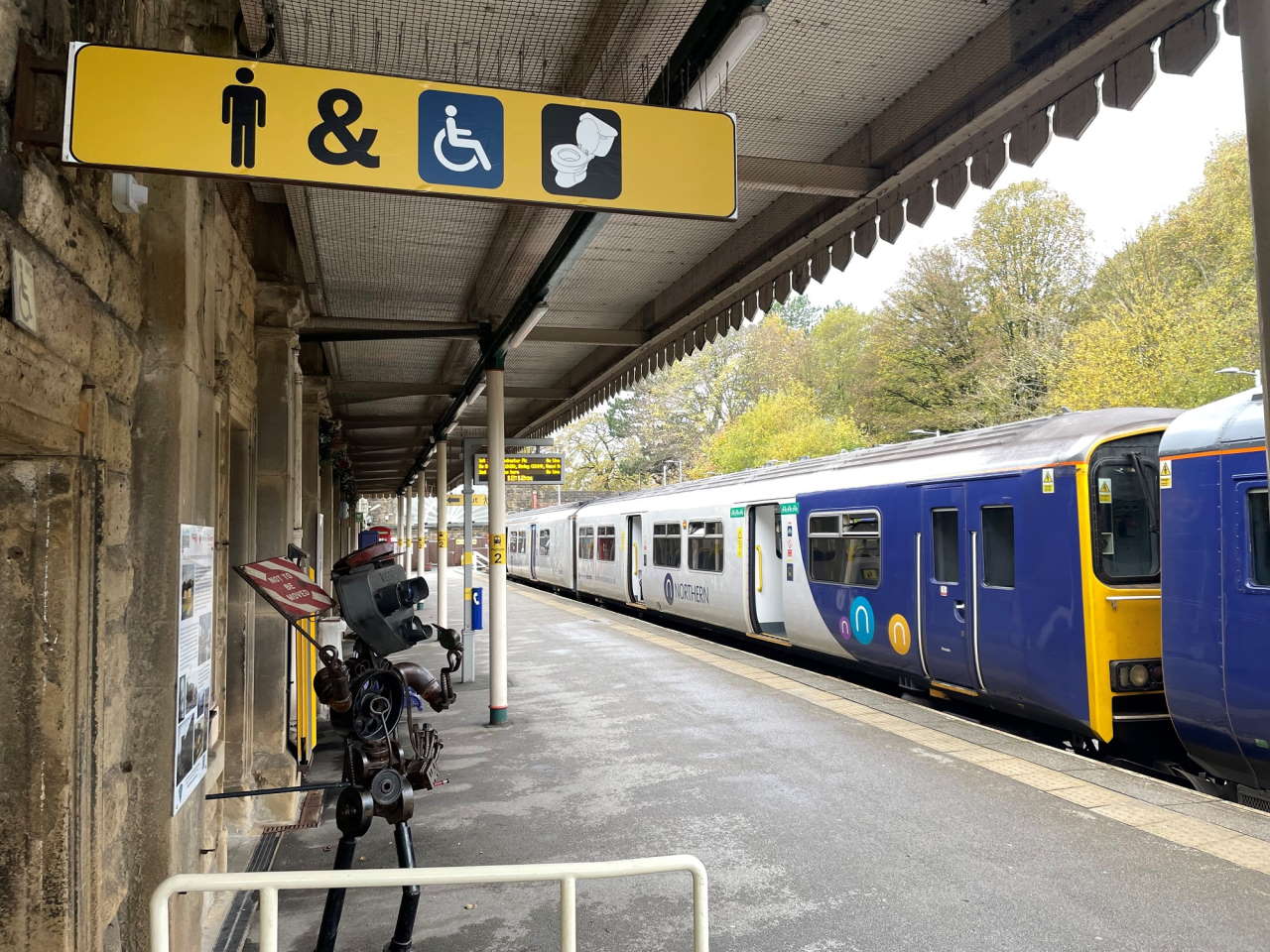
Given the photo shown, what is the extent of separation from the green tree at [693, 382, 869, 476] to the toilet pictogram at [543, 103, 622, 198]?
30.5 metres

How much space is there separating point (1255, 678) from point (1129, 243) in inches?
956

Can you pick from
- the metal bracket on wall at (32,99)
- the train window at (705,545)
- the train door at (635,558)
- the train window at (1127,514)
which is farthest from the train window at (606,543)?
the metal bracket on wall at (32,99)

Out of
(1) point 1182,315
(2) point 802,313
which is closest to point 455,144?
(1) point 1182,315

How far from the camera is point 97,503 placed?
2.50 m

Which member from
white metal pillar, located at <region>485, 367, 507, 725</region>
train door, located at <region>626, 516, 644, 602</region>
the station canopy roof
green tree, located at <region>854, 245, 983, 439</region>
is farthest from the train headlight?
green tree, located at <region>854, 245, 983, 439</region>

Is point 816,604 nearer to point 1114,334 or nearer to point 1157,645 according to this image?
point 1157,645

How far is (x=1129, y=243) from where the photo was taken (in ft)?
82.8

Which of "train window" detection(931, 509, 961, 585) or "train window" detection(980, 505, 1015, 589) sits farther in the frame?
"train window" detection(931, 509, 961, 585)

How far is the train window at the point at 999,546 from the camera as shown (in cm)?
670

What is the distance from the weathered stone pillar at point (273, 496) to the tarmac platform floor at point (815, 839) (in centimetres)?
56

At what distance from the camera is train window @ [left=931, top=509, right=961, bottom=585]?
739 centimetres

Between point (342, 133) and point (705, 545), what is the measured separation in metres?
10.7

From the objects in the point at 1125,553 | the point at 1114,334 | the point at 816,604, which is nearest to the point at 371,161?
the point at 1125,553

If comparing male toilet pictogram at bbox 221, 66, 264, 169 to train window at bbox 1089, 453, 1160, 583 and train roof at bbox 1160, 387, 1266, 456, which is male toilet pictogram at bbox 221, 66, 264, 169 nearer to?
train roof at bbox 1160, 387, 1266, 456
